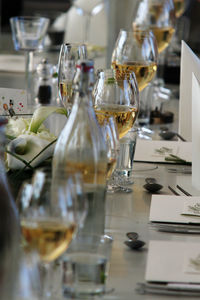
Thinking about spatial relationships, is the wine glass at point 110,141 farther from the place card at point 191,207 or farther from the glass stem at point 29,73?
the glass stem at point 29,73

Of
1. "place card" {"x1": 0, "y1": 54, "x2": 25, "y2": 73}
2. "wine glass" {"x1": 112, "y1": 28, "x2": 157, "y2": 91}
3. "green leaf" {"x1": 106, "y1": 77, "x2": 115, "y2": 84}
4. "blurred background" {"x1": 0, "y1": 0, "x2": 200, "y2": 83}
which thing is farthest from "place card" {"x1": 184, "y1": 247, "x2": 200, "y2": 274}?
"place card" {"x1": 0, "y1": 54, "x2": 25, "y2": 73}

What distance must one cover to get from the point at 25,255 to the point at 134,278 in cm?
17

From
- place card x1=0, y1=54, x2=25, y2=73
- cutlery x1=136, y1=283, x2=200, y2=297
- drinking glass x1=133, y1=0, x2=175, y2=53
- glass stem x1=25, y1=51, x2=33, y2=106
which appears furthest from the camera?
place card x1=0, y1=54, x2=25, y2=73

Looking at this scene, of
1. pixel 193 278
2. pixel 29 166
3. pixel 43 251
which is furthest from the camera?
pixel 29 166

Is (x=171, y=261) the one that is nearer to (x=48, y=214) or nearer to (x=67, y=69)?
(x=48, y=214)

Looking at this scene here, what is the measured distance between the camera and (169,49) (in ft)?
10.1

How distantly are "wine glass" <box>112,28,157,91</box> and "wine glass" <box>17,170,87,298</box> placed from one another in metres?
1.06

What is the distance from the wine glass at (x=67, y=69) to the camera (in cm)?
157

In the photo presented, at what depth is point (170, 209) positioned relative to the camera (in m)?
1.21

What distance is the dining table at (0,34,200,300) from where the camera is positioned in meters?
0.90

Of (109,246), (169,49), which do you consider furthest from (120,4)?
(109,246)

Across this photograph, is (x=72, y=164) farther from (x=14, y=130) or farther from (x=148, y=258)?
(x=14, y=130)

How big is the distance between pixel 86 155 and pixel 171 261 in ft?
0.70

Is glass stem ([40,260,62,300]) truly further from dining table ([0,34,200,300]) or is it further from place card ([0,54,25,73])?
place card ([0,54,25,73])
